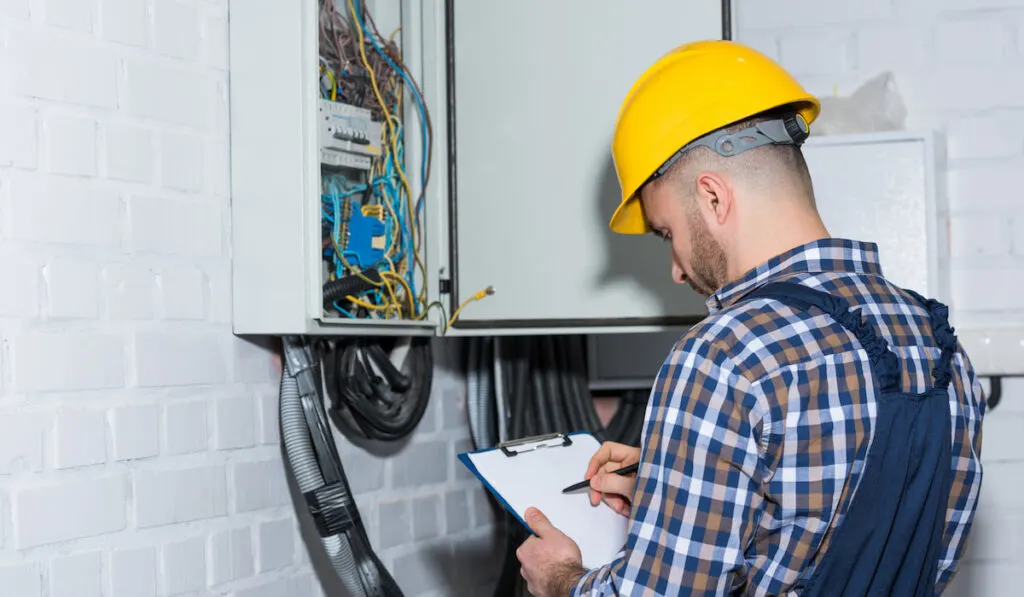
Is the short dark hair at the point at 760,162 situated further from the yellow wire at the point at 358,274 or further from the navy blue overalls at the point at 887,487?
the yellow wire at the point at 358,274

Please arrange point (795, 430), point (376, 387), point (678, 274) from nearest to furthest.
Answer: point (795, 430)
point (678, 274)
point (376, 387)

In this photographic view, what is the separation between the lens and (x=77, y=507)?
159 centimetres

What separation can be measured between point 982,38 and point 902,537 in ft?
5.47

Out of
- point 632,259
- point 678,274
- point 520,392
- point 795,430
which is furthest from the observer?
point 520,392

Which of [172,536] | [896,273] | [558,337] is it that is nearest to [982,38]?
[896,273]

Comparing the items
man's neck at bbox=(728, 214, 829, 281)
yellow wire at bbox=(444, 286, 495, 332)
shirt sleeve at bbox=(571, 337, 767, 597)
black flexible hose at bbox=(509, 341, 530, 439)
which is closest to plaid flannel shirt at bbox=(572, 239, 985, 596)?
shirt sleeve at bbox=(571, 337, 767, 597)

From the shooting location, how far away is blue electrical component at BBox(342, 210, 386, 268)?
1.99 meters

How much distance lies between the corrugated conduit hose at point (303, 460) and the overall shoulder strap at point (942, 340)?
3.49ft

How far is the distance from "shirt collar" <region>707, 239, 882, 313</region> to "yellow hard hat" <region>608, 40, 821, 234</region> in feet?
0.52

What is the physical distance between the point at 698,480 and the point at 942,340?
36cm

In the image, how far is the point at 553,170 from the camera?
205 cm

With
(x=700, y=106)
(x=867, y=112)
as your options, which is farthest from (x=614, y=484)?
(x=867, y=112)

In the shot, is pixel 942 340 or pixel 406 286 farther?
pixel 406 286

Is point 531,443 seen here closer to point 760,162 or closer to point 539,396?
point 760,162
